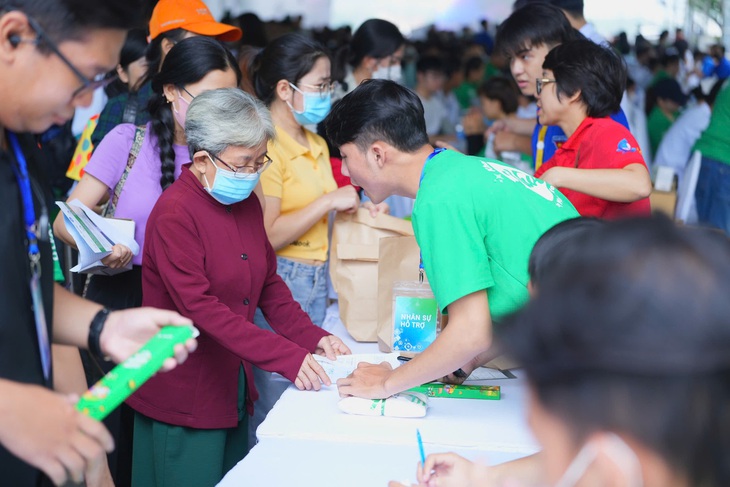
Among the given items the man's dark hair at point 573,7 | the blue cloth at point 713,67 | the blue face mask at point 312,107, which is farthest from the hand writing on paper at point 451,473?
the blue cloth at point 713,67

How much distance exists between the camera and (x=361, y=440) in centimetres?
182

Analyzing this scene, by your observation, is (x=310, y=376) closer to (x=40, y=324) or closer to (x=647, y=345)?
(x=40, y=324)

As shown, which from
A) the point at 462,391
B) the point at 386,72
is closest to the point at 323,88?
the point at 386,72

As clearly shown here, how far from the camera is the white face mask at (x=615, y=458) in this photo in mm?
803

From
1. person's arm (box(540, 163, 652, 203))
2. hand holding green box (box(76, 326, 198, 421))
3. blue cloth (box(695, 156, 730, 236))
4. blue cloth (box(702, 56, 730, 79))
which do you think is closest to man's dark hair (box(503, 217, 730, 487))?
hand holding green box (box(76, 326, 198, 421))

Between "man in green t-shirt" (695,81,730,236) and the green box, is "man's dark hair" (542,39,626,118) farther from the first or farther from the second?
"man in green t-shirt" (695,81,730,236)

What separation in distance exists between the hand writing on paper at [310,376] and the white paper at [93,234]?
67 centimetres

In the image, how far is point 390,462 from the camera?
5.63ft

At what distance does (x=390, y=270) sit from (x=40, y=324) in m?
1.41

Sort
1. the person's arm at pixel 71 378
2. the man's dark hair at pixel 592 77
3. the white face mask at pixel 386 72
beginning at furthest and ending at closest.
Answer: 1. the white face mask at pixel 386 72
2. the man's dark hair at pixel 592 77
3. the person's arm at pixel 71 378

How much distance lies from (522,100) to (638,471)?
5710mm

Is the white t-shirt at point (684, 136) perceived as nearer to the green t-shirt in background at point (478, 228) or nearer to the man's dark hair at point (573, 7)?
the man's dark hair at point (573, 7)

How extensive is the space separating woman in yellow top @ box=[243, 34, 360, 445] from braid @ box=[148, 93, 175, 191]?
0.35m

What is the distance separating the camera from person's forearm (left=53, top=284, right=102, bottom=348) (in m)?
1.37
